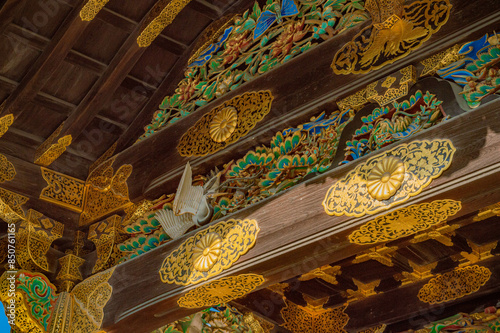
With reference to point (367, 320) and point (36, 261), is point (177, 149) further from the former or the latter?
point (367, 320)

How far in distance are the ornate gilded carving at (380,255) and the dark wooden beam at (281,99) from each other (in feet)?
2.65

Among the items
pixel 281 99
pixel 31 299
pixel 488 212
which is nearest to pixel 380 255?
pixel 488 212

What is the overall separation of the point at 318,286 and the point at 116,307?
1205 millimetres

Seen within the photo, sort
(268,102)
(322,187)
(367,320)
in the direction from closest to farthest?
(322,187) → (268,102) → (367,320)

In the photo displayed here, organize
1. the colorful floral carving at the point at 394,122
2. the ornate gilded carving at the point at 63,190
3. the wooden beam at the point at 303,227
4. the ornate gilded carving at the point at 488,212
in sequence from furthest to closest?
1. the ornate gilded carving at the point at 63,190
2. the ornate gilded carving at the point at 488,212
3. the colorful floral carving at the point at 394,122
4. the wooden beam at the point at 303,227

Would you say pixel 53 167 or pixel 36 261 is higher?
pixel 53 167

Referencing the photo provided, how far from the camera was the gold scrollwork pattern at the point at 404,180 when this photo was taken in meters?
2.46

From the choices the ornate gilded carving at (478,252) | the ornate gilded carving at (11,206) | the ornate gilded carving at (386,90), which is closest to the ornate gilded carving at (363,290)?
the ornate gilded carving at (478,252)

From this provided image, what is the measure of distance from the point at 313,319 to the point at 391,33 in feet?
6.14

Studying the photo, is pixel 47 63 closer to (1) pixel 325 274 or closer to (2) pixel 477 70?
(1) pixel 325 274

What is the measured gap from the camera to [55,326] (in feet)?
12.3

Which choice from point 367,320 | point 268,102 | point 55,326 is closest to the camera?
point 268,102

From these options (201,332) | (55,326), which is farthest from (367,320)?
(55,326)

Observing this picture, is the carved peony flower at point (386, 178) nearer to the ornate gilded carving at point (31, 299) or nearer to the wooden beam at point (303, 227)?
the wooden beam at point (303, 227)
